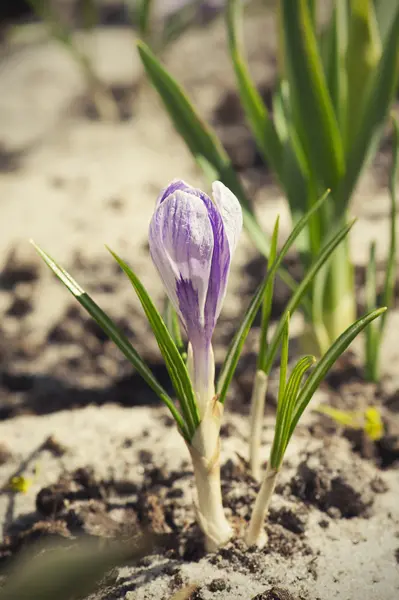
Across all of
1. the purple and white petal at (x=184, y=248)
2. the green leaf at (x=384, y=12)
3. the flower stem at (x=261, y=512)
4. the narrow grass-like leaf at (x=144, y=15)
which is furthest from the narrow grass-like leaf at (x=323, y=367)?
the narrow grass-like leaf at (x=144, y=15)

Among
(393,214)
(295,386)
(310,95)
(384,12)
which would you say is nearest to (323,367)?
(295,386)

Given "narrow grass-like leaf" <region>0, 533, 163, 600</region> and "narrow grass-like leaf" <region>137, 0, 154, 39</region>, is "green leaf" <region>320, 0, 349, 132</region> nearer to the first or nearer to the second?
"narrow grass-like leaf" <region>0, 533, 163, 600</region>

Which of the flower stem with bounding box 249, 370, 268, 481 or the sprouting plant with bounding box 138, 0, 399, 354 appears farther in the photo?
the sprouting plant with bounding box 138, 0, 399, 354

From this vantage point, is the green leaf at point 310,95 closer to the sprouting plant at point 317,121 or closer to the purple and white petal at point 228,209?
the sprouting plant at point 317,121

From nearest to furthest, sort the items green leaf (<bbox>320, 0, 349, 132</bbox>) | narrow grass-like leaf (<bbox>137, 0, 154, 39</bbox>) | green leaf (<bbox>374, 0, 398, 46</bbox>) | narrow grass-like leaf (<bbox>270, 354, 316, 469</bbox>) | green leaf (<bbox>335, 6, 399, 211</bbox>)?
narrow grass-like leaf (<bbox>270, 354, 316, 469</bbox>) < green leaf (<bbox>335, 6, 399, 211</bbox>) < green leaf (<bbox>320, 0, 349, 132</bbox>) < green leaf (<bbox>374, 0, 398, 46</bbox>) < narrow grass-like leaf (<bbox>137, 0, 154, 39</bbox>)

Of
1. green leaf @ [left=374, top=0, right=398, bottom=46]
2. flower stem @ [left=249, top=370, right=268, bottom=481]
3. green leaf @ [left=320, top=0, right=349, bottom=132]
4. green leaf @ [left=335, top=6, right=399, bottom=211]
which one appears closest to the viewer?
flower stem @ [left=249, top=370, right=268, bottom=481]

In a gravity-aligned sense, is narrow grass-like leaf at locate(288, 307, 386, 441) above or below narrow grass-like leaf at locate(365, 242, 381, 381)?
below

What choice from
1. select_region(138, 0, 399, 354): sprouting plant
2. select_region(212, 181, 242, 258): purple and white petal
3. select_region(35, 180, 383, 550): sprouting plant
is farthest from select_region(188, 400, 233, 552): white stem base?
select_region(138, 0, 399, 354): sprouting plant

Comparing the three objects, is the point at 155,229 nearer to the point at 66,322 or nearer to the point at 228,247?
the point at 228,247

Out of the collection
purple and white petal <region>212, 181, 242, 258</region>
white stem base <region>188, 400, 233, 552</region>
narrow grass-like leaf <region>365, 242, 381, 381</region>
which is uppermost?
narrow grass-like leaf <region>365, 242, 381, 381</region>

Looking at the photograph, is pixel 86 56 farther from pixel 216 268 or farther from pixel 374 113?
pixel 216 268
